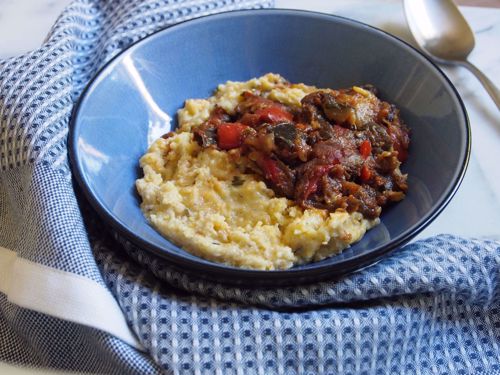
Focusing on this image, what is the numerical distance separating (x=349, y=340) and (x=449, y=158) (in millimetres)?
763

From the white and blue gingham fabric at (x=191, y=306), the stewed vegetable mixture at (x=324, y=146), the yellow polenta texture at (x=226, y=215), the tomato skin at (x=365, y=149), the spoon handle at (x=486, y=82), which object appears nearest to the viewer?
the white and blue gingham fabric at (x=191, y=306)

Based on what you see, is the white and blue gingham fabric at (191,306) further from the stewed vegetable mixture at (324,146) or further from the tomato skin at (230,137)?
the tomato skin at (230,137)

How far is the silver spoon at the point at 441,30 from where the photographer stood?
9.86 feet

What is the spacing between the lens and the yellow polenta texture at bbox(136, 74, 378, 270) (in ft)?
6.65

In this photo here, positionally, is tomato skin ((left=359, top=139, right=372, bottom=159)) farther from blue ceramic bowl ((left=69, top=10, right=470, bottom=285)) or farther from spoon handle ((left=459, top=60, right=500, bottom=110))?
spoon handle ((left=459, top=60, right=500, bottom=110))

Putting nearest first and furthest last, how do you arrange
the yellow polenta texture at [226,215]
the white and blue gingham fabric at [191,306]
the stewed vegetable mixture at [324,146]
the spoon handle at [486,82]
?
the white and blue gingham fabric at [191,306]
the yellow polenta texture at [226,215]
the stewed vegetable mixture at [324,146]
the spoon handle at [486,82]

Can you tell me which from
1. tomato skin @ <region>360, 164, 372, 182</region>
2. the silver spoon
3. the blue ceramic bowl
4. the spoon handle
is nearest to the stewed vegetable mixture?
tomato skin @ <region>360, 164, 372, 182</region>

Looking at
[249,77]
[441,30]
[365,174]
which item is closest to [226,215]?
[365,174]

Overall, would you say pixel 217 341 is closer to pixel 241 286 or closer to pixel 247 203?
pixel 241 286

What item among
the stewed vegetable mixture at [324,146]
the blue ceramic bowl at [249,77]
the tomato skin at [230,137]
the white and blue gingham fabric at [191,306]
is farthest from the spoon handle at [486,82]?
the tomato skin at [230,137]

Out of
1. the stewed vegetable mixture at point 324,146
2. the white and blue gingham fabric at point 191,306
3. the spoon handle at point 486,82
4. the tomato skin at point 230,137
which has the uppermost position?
the spoon handle at point 486,82

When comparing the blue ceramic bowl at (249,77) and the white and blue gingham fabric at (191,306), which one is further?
the blue ceramic bowl at (249,77)

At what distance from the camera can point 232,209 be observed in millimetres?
2195

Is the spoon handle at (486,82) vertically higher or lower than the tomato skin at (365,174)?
higher
